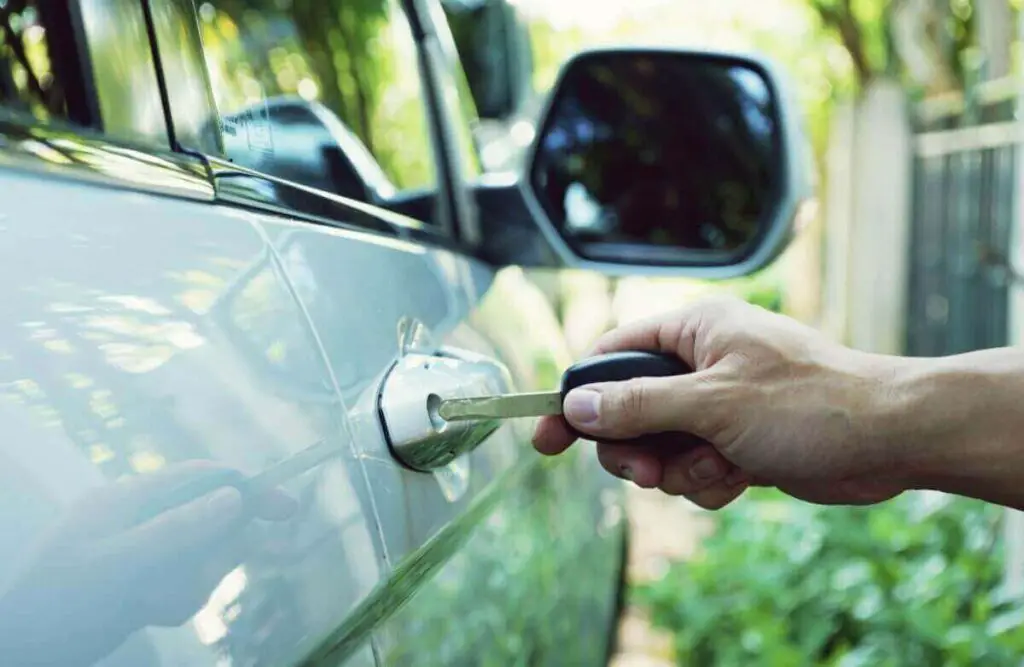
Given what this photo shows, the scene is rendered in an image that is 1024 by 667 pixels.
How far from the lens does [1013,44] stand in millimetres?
6578

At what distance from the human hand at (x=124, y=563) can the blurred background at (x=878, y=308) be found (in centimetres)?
145

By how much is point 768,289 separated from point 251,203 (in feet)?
48.5

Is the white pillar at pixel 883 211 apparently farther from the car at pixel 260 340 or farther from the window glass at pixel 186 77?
the window glass at pixel 186 77

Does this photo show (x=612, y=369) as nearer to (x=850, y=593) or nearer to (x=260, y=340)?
(x=260, y=340)

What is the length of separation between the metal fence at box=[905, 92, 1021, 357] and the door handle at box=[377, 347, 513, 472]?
4536 mm

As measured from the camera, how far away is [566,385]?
1.37 m

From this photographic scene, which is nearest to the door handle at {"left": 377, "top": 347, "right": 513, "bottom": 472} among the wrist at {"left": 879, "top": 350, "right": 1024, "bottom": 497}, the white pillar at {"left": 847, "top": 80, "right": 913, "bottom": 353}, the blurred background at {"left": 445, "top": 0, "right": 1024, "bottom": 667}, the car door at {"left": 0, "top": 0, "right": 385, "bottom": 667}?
the car door at {"left": 0, "top": 0, "right": 385, "bottom": 667}

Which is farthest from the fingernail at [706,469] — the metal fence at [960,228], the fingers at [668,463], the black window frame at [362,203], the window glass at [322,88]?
the metal fence at [960,228]

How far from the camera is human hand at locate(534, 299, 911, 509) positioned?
1360mm

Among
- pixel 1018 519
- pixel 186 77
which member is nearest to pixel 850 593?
pixel 1018 519

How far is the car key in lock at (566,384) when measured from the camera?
3.90ft

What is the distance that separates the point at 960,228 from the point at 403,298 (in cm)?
597

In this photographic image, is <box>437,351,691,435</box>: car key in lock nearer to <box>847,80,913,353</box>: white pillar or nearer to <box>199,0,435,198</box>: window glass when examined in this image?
<box>199,0,435,198</box>: window glass

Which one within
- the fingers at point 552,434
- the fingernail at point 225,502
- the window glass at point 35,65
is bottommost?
the fingers at point 552,434
